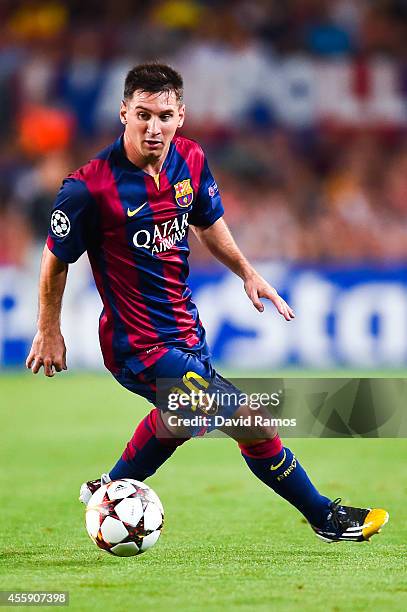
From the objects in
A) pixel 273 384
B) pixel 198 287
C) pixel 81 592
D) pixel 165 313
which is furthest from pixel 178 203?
pixel 198 287

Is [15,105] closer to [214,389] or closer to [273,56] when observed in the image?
[273,56]

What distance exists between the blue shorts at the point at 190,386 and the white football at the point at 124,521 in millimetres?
405

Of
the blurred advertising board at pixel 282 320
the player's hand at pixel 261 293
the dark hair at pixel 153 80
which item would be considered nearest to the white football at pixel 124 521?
the player's hand at pixel 261 293

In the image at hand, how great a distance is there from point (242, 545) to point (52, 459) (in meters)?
3.39

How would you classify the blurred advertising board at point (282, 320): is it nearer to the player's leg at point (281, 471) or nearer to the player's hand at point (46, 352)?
the player's leg at point (281, 471)

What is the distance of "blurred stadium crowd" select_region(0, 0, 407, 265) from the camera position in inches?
663

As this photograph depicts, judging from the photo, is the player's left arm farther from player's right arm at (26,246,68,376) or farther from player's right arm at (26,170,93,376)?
player's right arm at (26,246,68,376)

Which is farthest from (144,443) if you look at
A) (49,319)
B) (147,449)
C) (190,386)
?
(49,319)

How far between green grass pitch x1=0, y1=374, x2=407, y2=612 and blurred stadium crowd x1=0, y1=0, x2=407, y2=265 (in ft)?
23.1

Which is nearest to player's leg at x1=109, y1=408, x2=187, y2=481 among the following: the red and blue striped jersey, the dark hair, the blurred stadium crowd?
the red and blue striped jersey

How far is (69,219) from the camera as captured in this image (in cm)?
493

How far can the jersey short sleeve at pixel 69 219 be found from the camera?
4930 millimetres

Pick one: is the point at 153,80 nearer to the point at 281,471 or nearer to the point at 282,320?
the point at 281,471

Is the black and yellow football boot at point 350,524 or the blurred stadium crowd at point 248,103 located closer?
the black and yellow football boot at point 350,524
